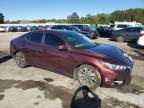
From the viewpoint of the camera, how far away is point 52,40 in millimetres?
7820

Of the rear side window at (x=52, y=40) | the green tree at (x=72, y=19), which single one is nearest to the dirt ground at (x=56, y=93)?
the rear side window at (x=52, y=40)

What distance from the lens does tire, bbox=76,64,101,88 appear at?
21.7 ft

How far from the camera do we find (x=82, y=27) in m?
27.1

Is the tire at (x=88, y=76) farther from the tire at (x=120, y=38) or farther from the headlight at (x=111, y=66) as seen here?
the tire at (x=120, y=38)

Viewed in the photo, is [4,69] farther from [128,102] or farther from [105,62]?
[128,102]

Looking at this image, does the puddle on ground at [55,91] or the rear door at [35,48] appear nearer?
the puddle on ground at [55,91]

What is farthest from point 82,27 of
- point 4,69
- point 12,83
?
point 12,83

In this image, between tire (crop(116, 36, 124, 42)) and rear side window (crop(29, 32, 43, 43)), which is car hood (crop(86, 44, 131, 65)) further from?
tire (crop(116, 36, 124, 42))

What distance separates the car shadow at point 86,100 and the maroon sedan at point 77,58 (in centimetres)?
45

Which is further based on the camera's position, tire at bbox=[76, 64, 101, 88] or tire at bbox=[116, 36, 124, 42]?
tire at bbox=[116, 36, 124, 42]

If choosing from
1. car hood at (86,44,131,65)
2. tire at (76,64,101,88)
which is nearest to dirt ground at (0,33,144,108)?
tire at (76,64,101,88)

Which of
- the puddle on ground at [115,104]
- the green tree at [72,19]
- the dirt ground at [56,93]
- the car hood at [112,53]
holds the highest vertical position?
the green tree at [72,19]

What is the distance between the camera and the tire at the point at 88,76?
662 centimetres

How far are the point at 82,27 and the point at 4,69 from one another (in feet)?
61.8
